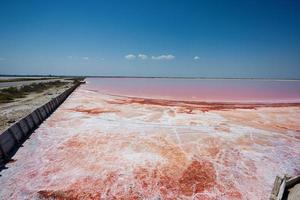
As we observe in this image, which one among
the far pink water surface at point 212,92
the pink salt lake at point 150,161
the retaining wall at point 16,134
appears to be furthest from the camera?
the far pink water surface at point 212,92

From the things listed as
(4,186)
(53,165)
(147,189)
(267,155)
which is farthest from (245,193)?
(4,186)

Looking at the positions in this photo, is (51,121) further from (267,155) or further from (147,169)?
(267,155)

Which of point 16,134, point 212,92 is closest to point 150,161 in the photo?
point 16,134

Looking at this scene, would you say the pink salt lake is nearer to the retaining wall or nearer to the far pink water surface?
the retaining wall

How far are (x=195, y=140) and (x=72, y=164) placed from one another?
5875mm

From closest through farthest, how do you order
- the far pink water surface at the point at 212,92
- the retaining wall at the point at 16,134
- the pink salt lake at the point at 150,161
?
the pink salt lake at the point at 150,161
the retaining wall at the point at 16,134
the far pink water surface at the point at 212,92

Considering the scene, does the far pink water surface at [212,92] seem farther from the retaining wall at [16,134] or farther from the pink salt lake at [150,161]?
the retaining wall at [16,134]

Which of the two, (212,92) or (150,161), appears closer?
(150,161)

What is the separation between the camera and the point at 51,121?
43.8ft

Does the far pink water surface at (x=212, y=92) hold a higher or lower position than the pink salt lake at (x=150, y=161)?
higher

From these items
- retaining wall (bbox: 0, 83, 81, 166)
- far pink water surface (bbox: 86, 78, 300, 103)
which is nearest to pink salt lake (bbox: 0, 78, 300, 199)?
retaining wall (bbox: 0, 83, 81, 166)

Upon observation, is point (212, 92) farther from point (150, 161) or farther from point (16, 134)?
point (16, 134)

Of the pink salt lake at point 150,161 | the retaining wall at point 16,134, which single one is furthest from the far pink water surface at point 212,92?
the retaining wall at point 16,134

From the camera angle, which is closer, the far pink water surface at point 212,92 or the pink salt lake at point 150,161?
the pink salt lake at point 150,161
